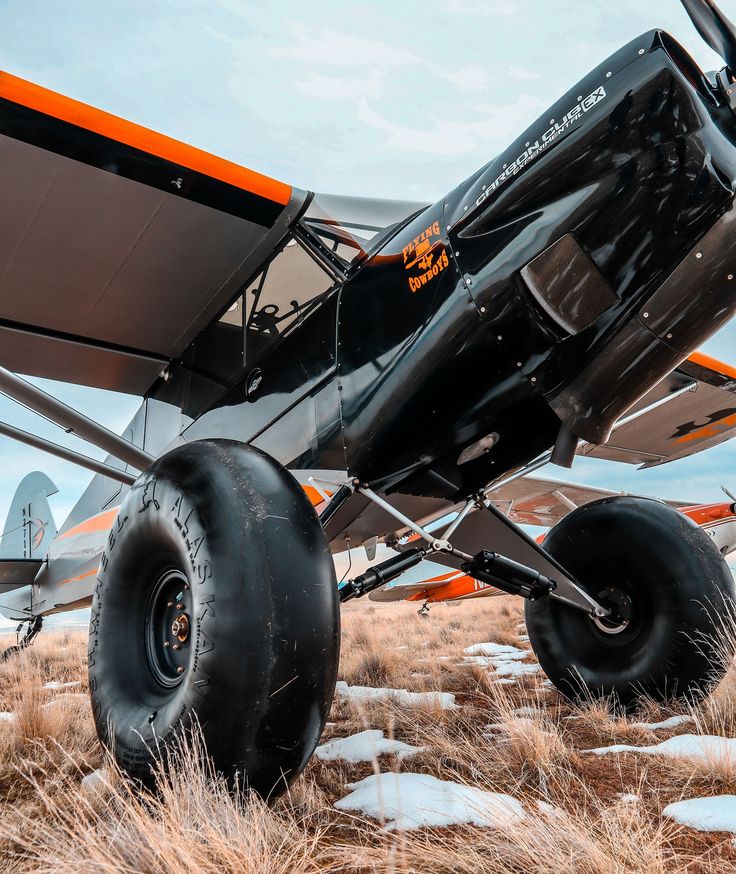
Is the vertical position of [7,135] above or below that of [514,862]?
above

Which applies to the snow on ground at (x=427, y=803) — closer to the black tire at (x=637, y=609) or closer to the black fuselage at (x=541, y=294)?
the black fuselage at (x=541, y=294)

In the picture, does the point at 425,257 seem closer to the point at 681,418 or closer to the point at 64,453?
the point at 64,453

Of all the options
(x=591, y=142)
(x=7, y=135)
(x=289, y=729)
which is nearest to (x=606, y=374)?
(x=591, y=142)

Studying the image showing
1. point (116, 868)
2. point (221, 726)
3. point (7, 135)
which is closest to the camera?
point (116, 868)

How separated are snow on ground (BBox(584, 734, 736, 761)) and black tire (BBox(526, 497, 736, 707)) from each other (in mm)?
501

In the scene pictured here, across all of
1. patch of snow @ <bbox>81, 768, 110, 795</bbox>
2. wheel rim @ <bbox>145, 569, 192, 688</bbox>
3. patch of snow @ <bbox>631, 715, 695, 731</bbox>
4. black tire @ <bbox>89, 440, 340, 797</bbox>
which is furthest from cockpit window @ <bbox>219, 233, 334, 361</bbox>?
patch of snow @ <bbox>631, 715, 695, 731</bbox>

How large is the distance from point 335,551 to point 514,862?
2288 millimetres

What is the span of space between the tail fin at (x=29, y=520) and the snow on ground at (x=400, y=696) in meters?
6.06

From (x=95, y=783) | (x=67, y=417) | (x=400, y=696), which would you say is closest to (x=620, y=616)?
(x=400, y=696)

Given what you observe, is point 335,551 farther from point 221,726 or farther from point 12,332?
point 12,332

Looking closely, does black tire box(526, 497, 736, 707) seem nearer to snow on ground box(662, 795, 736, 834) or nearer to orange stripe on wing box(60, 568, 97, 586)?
snow on ground box(662, 795, 736, 834)

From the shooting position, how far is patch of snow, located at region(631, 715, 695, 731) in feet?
8.54

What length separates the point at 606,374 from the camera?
2.09 meters

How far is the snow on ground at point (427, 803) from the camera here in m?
1.51
